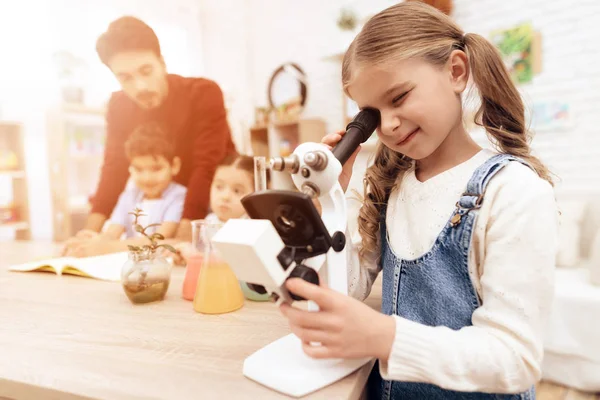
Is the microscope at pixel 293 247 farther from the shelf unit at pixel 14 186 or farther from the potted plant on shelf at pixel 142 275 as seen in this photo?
the shelf unit at pixel 14 186

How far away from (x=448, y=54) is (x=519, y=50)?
1984mm

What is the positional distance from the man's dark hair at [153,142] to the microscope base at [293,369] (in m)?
1.02

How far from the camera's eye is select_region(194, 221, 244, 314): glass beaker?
0.79 meters

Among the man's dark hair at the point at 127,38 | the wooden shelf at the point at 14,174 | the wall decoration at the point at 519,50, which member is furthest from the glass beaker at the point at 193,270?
the wall decoration at the point at 519,50

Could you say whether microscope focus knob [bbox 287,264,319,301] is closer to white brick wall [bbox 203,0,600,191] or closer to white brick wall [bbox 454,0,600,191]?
white brick wall [bbox 203,0,600,191]

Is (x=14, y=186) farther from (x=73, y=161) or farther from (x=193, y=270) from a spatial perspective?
(x=193, y=270)

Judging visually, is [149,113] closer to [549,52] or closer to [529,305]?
[529,305]

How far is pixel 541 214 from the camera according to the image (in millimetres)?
560

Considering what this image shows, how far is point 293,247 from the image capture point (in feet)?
1.68

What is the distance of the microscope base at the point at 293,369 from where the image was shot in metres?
0.50

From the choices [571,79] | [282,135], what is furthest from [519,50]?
[282,135]

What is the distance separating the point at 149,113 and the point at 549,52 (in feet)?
6.87

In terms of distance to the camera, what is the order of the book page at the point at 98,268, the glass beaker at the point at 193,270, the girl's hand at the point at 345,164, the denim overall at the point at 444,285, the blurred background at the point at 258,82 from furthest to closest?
the blurred background at the point at 258,82
the book page at the point at 98,268
the glass beaker at the point at 193,270
the girl's hand at the point at 345,164
the denim overall at the point at 444,285

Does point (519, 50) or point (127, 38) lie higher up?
point (519, 50)
